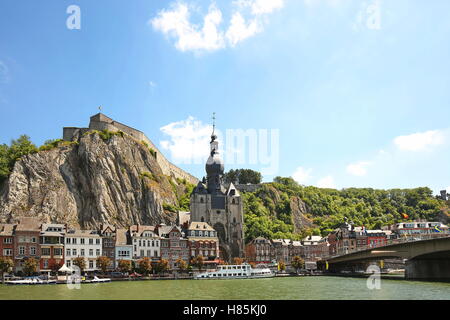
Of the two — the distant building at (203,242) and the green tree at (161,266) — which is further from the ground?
the distant building at (203,242)

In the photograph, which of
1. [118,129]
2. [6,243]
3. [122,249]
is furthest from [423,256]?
[118,129]

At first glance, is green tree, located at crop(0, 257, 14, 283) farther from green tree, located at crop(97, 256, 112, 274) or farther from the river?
the river

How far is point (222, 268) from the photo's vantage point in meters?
92.0

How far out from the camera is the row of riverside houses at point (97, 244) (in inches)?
3243

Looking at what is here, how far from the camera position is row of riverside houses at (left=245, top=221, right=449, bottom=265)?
4892 inches

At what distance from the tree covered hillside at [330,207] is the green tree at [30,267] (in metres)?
73.6

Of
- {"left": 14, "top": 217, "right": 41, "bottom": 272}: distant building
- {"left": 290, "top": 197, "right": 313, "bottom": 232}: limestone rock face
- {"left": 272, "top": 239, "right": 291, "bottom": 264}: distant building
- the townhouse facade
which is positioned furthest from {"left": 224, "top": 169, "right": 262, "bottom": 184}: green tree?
{"left": 14, "top": 217, "right": 41, "bottom": 272}: distant building

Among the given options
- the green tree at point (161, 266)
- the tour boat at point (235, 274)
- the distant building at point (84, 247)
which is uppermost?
the distant building at point (84, 247)

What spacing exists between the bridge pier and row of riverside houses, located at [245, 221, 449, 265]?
51.0 m

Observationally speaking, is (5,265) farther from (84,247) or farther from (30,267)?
(84,247)

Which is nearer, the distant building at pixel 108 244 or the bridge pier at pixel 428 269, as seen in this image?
the bridge pier at pixel 428 269

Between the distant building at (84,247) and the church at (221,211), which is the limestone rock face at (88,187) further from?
the distant building at (84,247)

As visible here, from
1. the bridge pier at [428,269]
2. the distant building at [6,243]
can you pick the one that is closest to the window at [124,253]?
the distant building at [6,243]
